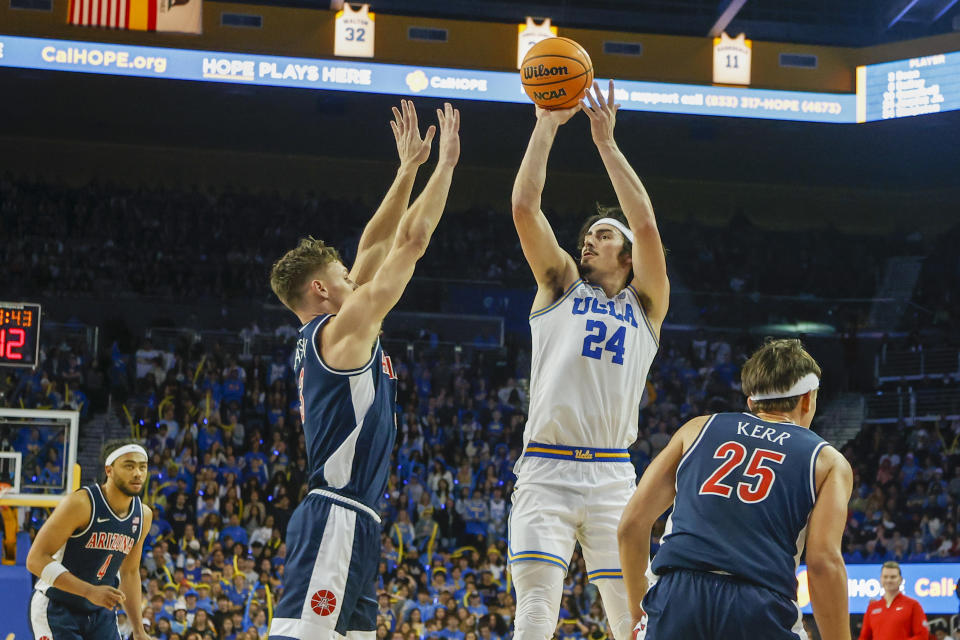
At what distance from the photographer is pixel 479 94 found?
18.0 metres

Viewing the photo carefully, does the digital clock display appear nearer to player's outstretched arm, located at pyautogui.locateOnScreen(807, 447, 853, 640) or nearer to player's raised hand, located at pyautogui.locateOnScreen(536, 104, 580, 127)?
player's raised hand, located at pyautogui.locateOnScreen(536, 104, 580, 127)

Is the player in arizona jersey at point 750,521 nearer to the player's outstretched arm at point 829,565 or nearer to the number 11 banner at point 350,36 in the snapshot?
the player's outstretched arm at point 829,565

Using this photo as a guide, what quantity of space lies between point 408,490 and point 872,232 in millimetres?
13946

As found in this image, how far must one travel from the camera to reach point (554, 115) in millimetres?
5699

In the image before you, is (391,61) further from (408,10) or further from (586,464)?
(586,464)

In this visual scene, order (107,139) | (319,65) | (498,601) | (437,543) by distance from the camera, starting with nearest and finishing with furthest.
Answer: (498,601), (437,543), (319,65), (107,139)

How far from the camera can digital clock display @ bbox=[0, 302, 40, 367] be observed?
11094mm

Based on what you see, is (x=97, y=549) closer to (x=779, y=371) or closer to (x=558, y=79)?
(x=558, y=79)

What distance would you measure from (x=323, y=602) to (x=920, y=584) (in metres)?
12.2

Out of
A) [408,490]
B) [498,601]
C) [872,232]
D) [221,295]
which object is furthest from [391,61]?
[872,232]

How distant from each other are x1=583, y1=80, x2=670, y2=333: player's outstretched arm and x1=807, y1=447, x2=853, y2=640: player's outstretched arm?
1.99 metres

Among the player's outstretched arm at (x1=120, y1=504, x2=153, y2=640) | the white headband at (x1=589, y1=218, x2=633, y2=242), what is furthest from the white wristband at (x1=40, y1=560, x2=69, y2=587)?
the white headband at (x1=589, y1=218, x2=633, y2=242)

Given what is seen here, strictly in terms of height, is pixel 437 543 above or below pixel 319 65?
below

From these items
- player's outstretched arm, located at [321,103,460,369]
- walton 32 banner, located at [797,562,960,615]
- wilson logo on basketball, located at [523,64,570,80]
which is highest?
wilson logo on basketball, located at [523,64,570,80]
